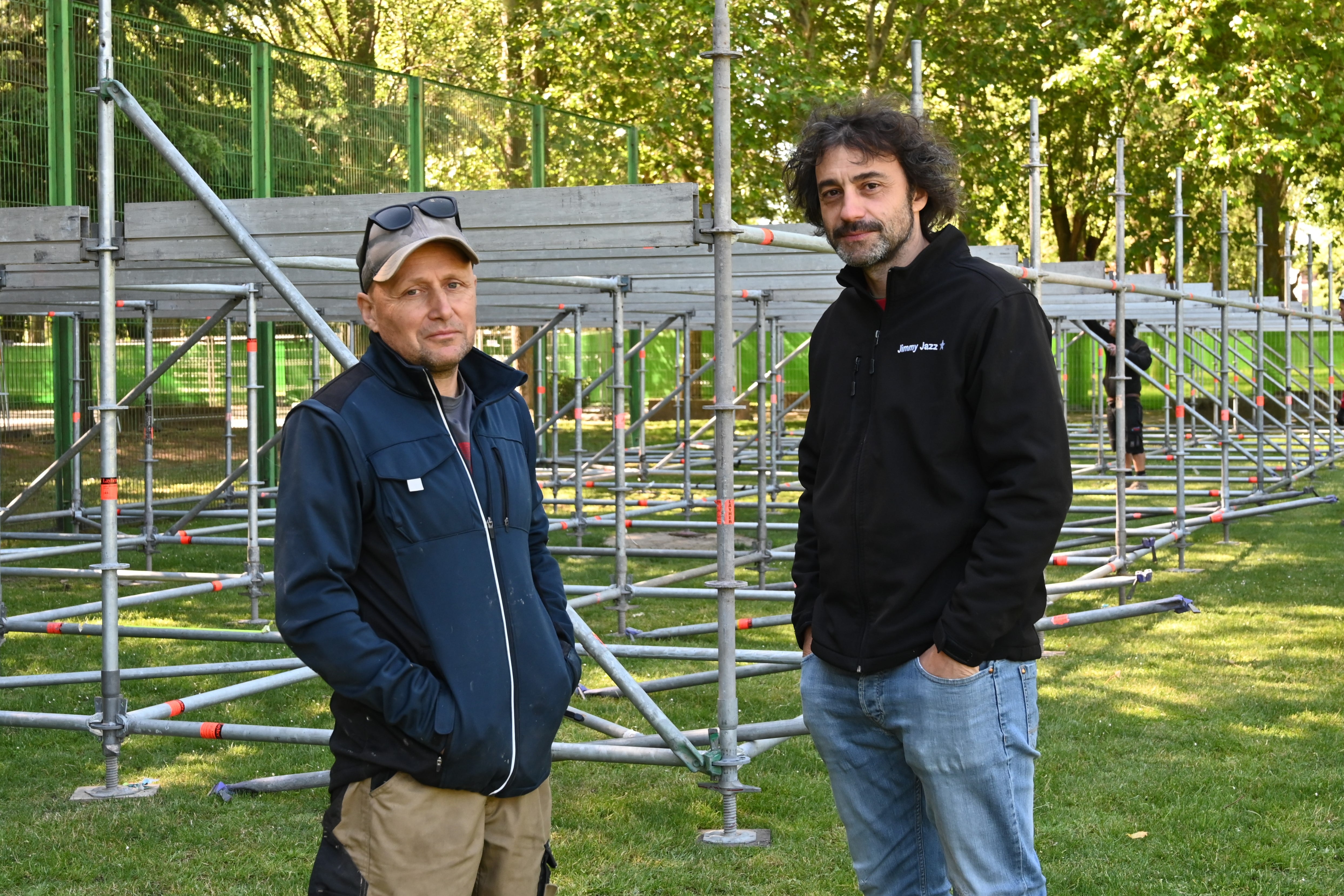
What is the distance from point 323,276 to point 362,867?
4.82 metres

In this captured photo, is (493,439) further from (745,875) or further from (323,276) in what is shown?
(323,276)

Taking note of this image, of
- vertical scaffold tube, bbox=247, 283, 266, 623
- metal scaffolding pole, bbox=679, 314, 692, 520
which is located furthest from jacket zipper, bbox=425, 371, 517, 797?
metal scaffolding pole, bbox=679, 314, 692, 520

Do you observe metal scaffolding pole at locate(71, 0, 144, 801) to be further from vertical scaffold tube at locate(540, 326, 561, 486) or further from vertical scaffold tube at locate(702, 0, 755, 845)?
vertical scaffold tube at locate(540, 326, 561, 486)

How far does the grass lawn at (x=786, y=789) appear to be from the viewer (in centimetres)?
464

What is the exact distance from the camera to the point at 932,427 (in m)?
2.71

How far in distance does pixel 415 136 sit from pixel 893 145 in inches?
596

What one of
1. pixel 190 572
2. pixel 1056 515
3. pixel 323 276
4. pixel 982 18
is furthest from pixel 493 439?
pixel 982 18

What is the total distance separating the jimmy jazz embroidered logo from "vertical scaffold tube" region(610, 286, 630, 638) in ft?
16.9

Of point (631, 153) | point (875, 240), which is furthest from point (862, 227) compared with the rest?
point (631, 153)

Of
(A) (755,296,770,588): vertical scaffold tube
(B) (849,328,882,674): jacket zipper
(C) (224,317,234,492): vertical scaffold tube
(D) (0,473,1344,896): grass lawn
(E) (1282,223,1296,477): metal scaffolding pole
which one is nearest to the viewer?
(B) (849,328,882,674): jacket zipper

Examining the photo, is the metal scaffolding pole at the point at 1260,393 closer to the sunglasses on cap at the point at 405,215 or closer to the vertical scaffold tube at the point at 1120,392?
the vertical scaffold tube at the point at 1120,392

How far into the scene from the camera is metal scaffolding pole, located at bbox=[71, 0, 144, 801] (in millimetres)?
5301

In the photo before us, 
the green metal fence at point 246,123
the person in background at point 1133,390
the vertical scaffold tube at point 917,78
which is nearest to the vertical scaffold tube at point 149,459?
the green metal fence at point 246,123

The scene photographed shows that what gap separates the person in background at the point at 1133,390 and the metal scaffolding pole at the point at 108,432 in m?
9.94
